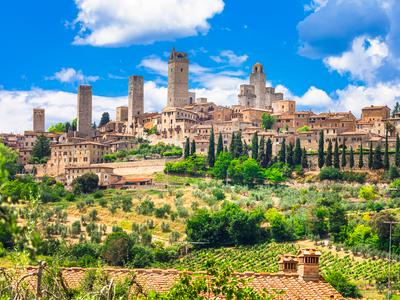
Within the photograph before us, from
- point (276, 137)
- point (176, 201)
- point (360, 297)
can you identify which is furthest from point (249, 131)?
point (360, 297)

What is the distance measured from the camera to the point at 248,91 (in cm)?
11319

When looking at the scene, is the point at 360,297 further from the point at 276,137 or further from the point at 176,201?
the point at 276,137

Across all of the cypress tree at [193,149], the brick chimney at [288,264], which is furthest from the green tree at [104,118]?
the brick chimney at [288,264]

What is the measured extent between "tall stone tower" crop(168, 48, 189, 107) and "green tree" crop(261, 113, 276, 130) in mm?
17961

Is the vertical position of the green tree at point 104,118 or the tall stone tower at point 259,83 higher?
the tall stone tower at point 259,83

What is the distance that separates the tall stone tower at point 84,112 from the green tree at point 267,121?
2514 centimetres

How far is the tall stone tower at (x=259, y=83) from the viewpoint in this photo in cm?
11473

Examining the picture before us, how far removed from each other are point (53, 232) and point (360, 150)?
3087cm

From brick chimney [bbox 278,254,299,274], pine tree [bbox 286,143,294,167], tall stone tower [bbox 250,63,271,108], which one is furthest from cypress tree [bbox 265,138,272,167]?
brick chimney [bbox 278,254,299,274]

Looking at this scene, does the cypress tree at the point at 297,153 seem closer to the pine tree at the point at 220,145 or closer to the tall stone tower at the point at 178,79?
the pine tree at the point at 220,145

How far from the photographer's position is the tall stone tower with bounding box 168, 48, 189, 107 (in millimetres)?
108375

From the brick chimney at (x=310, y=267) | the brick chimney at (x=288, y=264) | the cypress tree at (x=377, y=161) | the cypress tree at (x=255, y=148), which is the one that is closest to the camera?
the brick chimney at (x=310, y=267)

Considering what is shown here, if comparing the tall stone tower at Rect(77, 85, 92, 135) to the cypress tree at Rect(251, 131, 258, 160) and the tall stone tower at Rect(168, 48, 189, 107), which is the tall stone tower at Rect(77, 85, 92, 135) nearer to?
the tall stone tower at Rect(168, 48, 189, 107)

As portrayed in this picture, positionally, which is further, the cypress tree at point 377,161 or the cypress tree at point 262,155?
the cypress tree at point 262,155
